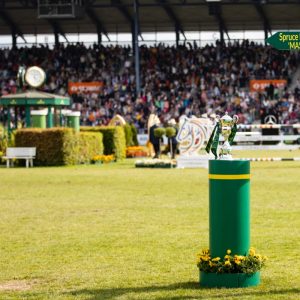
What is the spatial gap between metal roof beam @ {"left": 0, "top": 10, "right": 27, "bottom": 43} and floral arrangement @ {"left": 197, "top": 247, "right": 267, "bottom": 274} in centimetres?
6011

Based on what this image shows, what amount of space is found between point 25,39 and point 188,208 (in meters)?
55.0

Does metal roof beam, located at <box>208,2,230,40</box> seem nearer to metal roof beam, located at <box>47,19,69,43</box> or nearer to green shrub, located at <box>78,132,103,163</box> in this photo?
metal roof beam, located at <box>47,19,69,43</box>

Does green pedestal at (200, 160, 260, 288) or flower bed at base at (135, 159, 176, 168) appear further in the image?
flower bed at base at (135, 159, 176, 168)

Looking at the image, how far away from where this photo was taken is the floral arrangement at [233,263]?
29.2 ft

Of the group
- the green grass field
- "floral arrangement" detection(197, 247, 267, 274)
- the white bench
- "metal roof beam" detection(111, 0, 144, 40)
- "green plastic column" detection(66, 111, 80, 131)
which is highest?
"metal roof beam" detection(111, 0, 144, 40)

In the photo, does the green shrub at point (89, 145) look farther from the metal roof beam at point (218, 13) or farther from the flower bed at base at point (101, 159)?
the metal roof beam at point (218, 13)

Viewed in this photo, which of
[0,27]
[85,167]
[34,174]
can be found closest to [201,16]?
[0,27]

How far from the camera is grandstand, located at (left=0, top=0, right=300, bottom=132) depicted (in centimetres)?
5934

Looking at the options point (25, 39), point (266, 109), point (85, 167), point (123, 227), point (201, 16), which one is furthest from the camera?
point (25, 39)

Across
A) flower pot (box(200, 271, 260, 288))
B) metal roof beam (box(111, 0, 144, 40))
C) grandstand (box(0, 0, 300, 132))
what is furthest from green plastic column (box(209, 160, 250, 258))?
metal roof beam (box(111, 0, 144, 40))

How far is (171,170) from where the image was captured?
31609 mm

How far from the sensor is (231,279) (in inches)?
356

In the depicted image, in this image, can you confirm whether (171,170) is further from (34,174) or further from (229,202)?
(229,202)

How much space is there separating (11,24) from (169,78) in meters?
14.0
